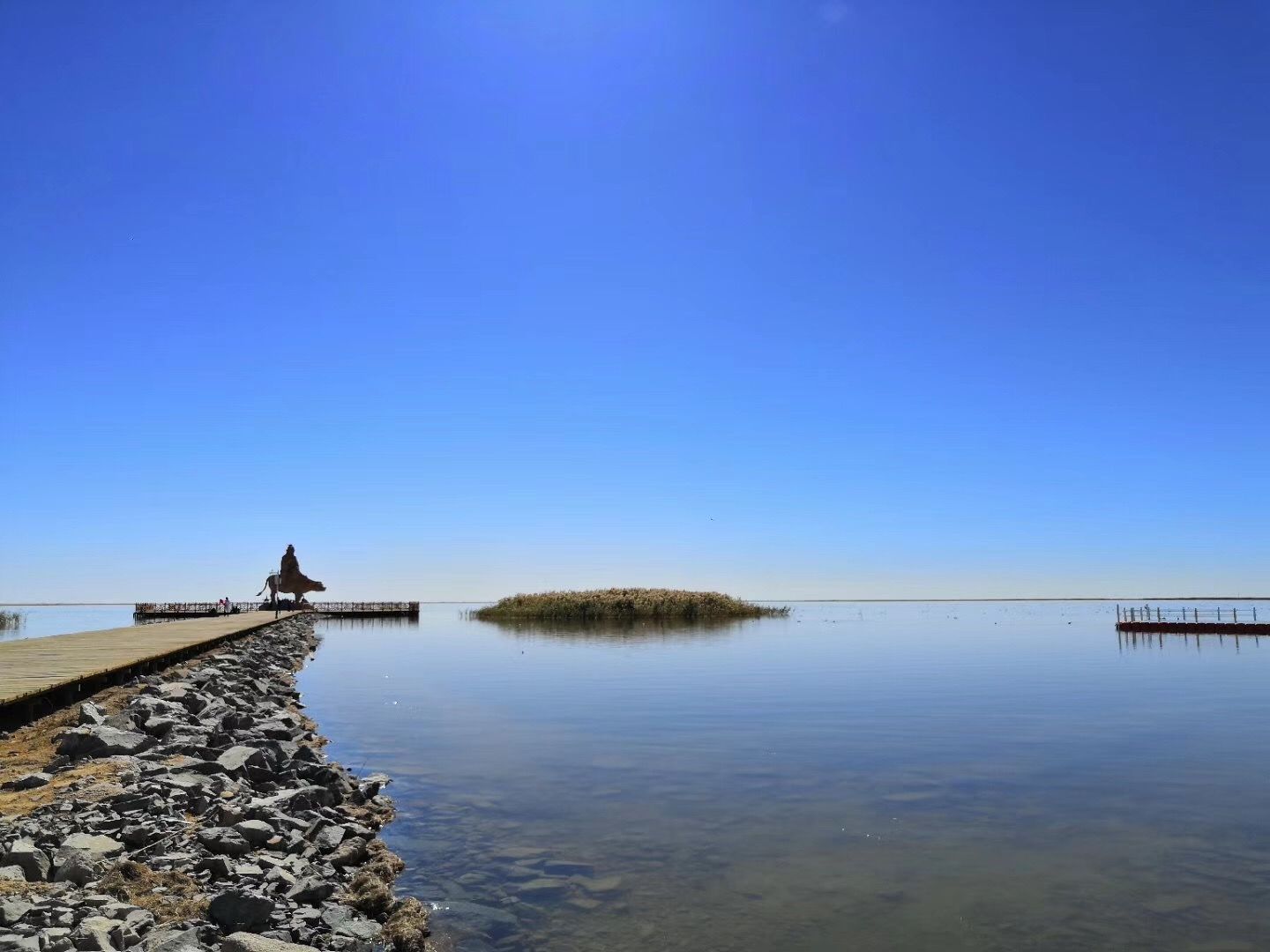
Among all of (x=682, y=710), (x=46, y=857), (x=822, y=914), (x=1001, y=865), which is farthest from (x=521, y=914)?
(x=682, y=710)

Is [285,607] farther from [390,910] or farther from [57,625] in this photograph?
[390,910]

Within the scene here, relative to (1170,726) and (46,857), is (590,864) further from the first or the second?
(1170,726)

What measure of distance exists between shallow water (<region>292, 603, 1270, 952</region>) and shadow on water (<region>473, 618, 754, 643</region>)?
84.8ft

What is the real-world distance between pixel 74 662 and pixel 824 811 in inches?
645

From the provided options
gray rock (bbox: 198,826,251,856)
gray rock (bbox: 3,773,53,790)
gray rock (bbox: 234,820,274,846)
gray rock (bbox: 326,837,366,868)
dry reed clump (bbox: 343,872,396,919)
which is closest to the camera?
dry reed clump (bbox: 343,872,396,919)

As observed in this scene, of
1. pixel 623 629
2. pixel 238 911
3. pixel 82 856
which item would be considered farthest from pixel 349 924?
pixel 623 629

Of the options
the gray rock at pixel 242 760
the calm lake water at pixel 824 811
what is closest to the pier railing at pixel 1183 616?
the calm lake water at pixel 824 811

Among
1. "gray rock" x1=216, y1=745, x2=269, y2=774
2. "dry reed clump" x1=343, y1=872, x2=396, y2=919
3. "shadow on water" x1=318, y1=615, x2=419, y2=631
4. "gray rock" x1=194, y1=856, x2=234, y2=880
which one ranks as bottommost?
"shadow on water" x1=318, y1=615, x2=419, y2=631

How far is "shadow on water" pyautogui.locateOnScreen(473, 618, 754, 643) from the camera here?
55938 millimetres

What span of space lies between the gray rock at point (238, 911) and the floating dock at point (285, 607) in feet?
289

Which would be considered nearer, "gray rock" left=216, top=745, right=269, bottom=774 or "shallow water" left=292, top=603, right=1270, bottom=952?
"shallow water" left=292, top=603, right=1270, bottom=952

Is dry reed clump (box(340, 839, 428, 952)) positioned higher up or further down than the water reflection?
higher up

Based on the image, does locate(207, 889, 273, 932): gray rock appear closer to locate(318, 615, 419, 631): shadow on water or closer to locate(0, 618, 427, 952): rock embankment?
locate(0, 618, 427, 952): rock embankment

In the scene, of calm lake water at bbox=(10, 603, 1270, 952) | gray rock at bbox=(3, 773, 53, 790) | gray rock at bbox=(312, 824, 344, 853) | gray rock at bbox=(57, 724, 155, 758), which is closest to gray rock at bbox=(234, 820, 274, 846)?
gray rock at bbox=(312, 824, 344, 853)
